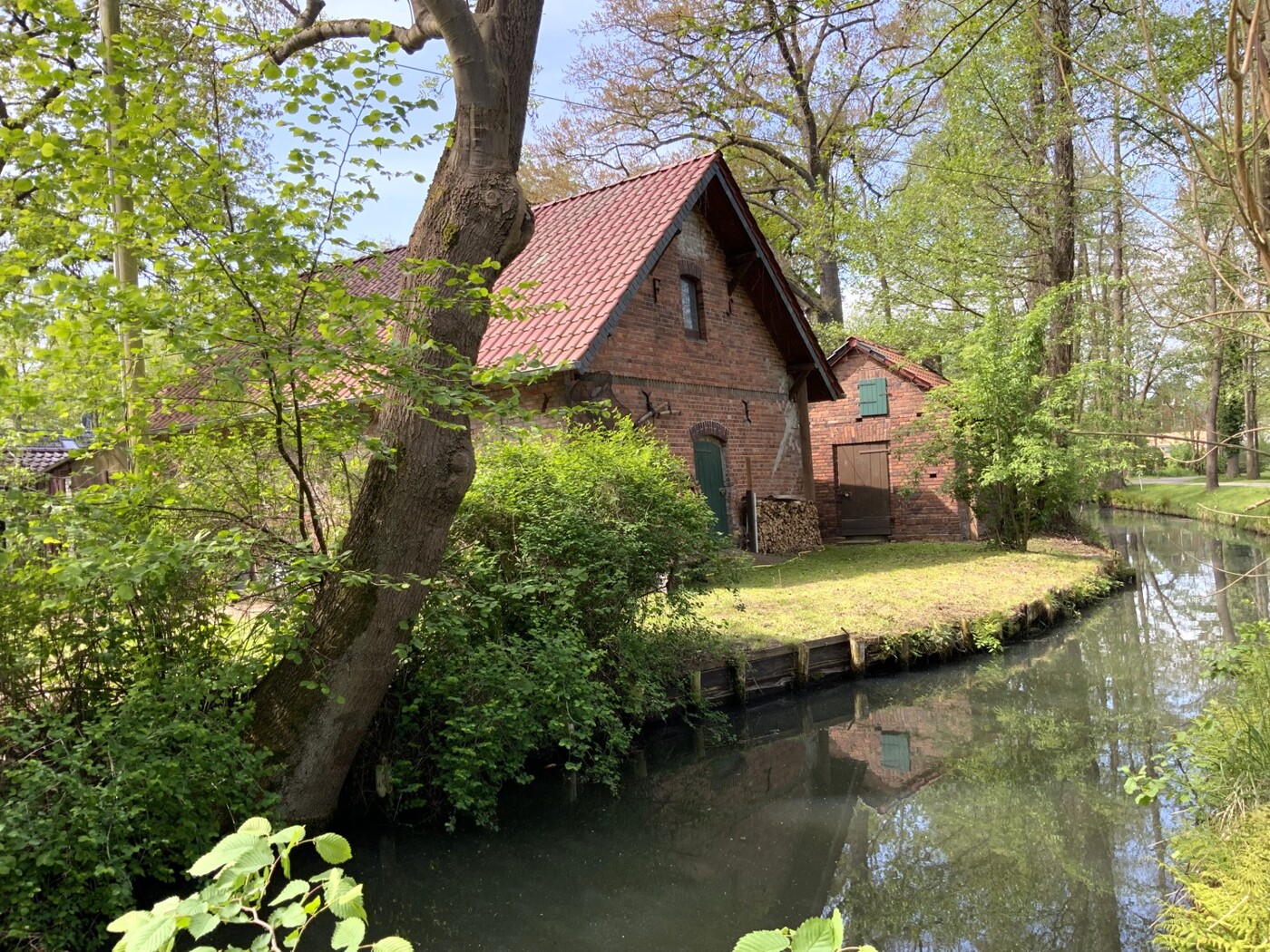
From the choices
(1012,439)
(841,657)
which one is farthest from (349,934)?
(1012,439)

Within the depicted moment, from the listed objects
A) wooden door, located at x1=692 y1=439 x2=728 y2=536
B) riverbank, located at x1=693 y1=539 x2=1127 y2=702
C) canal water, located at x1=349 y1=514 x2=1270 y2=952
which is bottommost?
canal water, located at x1=349 y1=514 x2=1270 y2=952

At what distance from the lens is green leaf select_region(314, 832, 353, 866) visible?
1357mm

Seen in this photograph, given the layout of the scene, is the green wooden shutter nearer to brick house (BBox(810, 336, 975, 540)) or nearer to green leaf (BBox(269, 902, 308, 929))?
brick house (BBox(810, 336, 975, 540))

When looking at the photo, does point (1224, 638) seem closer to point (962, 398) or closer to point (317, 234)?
point (962, 398)

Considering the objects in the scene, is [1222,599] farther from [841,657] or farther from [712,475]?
[841,657]

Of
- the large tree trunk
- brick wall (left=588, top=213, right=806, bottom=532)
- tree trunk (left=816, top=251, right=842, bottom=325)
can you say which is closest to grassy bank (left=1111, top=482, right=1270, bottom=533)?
tree trunk (left=816, top=251, right=842, bottom=325)

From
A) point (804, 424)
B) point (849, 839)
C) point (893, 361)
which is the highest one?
point (893, 361)

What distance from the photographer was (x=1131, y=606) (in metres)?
13.4

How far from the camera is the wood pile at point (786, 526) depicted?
50.5 ft

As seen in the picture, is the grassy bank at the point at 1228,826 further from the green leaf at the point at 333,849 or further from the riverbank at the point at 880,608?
the riverbank at the point at 880,608

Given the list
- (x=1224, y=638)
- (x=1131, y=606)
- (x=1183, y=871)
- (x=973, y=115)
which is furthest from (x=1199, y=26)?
(x=973, y=115)

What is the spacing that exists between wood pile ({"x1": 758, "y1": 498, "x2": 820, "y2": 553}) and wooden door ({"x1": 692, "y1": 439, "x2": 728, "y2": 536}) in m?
1.13

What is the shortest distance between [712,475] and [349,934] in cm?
1320

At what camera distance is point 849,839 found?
599 centimetres
